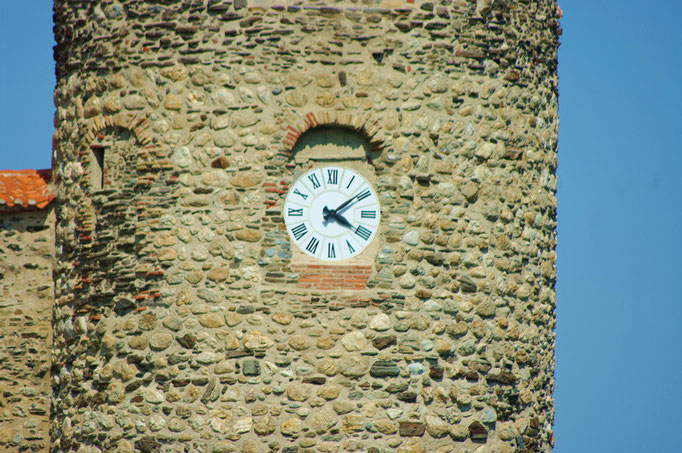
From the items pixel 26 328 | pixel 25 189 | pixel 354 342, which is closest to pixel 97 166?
pixel 25 189

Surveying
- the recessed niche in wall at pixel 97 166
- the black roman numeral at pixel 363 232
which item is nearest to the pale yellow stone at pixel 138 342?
the recessed niche in wall at pixel 97 166

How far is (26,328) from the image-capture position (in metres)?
19.4

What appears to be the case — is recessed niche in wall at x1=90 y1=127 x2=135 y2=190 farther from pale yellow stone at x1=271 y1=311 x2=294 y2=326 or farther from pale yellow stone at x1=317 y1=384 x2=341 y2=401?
pale yellow stone at x1=317 y1=384 x2=341 y2=401

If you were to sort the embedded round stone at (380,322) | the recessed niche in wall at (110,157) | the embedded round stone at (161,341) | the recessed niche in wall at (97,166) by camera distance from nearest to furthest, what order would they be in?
the embedded round stone at (380,322) < the embedded round stone at (161,341) < the recessed niche in wall at (110,157) < the recessed niche in wall at (97,166)

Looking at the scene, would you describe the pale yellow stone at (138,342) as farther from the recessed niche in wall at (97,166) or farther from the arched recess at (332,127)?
the arched recess at (332,127)

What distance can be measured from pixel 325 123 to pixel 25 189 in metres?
4.47

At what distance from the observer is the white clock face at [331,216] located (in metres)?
18.2

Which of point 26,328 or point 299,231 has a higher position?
point 299,231

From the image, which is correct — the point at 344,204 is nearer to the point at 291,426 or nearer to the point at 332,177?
the point at 332,177

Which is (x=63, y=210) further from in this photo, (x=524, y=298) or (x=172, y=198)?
(x=524, y=298)

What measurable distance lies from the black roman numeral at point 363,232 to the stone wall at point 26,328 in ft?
14.3

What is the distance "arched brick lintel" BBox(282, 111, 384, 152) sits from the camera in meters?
18.2

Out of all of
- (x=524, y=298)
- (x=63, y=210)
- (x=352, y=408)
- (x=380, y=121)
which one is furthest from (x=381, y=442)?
(x=63, y=210)

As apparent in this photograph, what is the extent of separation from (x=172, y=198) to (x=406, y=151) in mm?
3066
